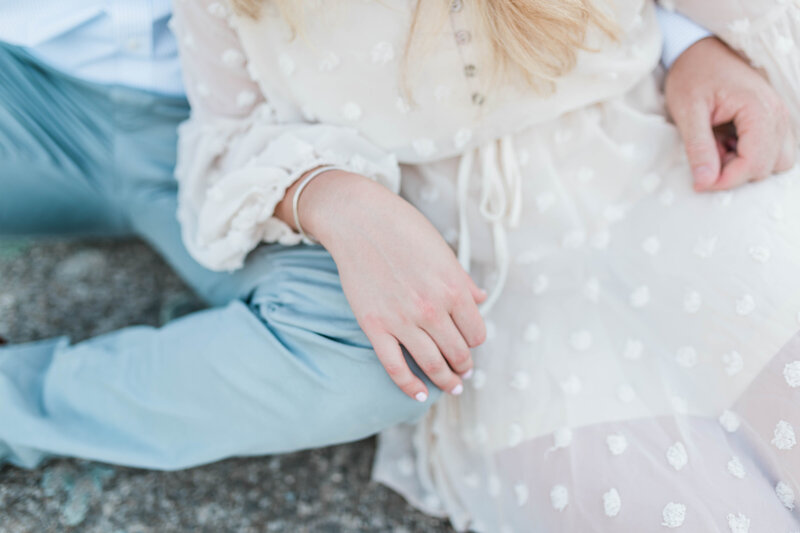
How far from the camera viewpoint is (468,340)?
2.14 ft

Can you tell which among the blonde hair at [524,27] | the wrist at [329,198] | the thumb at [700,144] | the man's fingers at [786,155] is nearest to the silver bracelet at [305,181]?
the wrist at [329,198]

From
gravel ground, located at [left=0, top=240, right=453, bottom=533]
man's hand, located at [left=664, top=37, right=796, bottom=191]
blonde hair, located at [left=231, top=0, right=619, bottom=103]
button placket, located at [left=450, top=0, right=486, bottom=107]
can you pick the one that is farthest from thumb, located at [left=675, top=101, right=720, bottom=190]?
gravel ground, located at [left=0, top=240, right=453, bottom=533]

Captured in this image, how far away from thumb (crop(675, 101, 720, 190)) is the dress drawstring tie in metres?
0.20

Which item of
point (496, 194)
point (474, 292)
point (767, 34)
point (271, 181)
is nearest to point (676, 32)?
point (767, 34)

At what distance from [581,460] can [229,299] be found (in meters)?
0.54

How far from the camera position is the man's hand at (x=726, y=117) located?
2.22 feet

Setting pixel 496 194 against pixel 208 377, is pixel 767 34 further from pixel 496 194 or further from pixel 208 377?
pixel 208 377

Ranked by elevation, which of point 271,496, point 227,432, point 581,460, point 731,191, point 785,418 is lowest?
point 271,496

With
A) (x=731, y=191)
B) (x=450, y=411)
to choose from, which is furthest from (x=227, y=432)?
(x=731, y=191)

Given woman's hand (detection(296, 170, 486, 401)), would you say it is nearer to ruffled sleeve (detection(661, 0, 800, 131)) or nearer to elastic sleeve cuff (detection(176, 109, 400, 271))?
elastic sleeve cuff (detection(176, 109, 400, 271))

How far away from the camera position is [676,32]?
0.75m

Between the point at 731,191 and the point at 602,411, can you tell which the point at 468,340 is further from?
the point at 731,191

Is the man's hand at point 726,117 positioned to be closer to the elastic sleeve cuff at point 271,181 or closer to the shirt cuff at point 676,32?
the shirt cuff at point 676,32

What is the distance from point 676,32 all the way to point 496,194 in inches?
12.2
